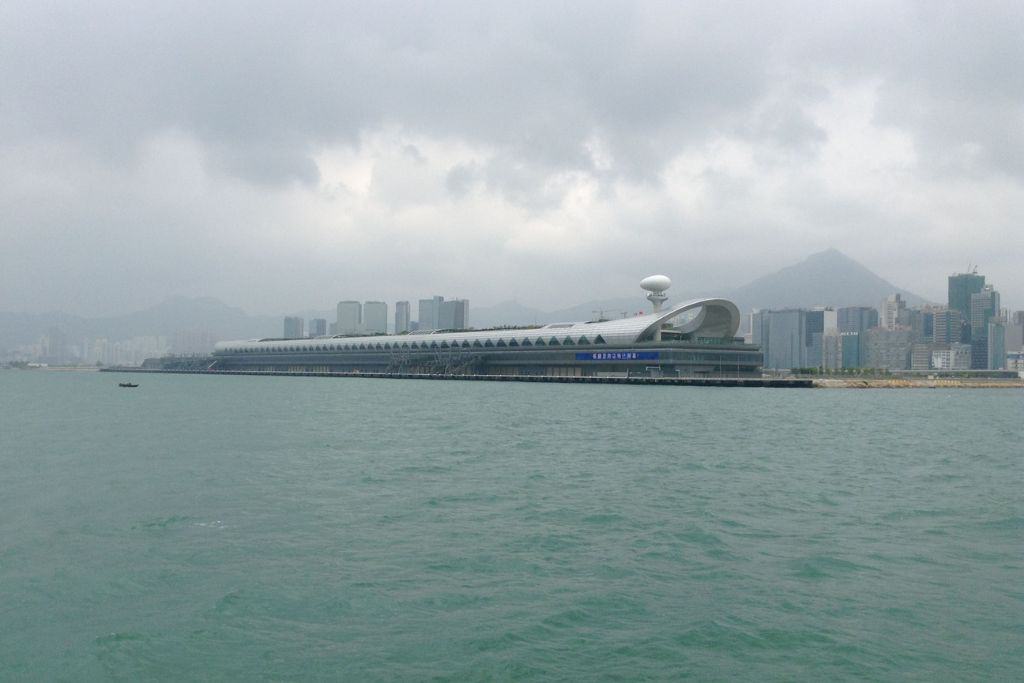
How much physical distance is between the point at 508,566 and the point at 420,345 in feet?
474

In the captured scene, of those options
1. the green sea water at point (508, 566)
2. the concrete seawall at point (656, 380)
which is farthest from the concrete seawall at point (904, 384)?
the green sea water at point (508, 566)

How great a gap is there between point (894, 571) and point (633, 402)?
5224cm

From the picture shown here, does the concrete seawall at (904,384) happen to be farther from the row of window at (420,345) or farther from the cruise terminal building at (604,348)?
the row of window at (420,345)

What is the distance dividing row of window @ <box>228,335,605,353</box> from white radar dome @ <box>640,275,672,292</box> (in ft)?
42.5

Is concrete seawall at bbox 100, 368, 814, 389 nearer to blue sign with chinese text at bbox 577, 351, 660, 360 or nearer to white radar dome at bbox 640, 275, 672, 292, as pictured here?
blue sign with chinese text at bbox 577, 351, 660, 360

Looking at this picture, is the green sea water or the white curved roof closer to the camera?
the green sea water

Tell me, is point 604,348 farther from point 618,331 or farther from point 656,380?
point 656,380

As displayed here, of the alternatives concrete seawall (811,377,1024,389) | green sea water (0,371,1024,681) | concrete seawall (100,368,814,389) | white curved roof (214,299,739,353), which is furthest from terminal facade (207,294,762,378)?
green sea water (0,371,1024,681)

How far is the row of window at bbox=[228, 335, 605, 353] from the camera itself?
13062 centimetres

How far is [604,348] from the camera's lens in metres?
124

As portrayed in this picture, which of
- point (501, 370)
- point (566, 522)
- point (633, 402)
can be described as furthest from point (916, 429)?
point (501, 370)

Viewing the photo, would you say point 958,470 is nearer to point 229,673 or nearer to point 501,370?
point 229,673

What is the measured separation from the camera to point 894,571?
13.3m

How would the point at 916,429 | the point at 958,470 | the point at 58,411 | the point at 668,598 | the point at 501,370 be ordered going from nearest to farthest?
1. the point at 668,598
2. the point at 958,470
3. the point at 916,429
4. the point at 58,411
5. the point at 501,370
